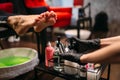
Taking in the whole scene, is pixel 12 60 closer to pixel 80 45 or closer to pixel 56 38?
pixel 80 45

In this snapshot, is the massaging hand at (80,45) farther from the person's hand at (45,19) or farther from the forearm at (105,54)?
the forearm at (105,54)

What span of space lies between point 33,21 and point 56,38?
62.3 inches

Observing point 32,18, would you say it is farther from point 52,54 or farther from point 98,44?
point 98,44

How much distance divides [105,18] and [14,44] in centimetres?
201

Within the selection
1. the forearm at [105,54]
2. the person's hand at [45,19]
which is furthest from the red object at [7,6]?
the forearm at [105,54]

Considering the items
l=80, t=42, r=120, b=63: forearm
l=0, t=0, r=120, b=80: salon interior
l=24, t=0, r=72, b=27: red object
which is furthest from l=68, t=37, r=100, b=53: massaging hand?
l=24, t=0, r=72, b=27: red object

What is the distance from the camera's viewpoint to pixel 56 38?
299 cm

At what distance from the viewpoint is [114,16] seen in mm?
3664

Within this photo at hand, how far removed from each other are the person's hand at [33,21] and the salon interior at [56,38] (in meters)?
0.14

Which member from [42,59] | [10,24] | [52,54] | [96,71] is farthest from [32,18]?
[96,71]

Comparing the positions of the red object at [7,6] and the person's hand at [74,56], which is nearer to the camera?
the person's hand at [74,56]

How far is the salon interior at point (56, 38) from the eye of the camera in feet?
4.50

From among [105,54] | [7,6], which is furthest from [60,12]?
[105,54]

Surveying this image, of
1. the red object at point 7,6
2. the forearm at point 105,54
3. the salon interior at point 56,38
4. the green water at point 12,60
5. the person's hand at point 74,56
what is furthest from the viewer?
the red object at point 7,6
